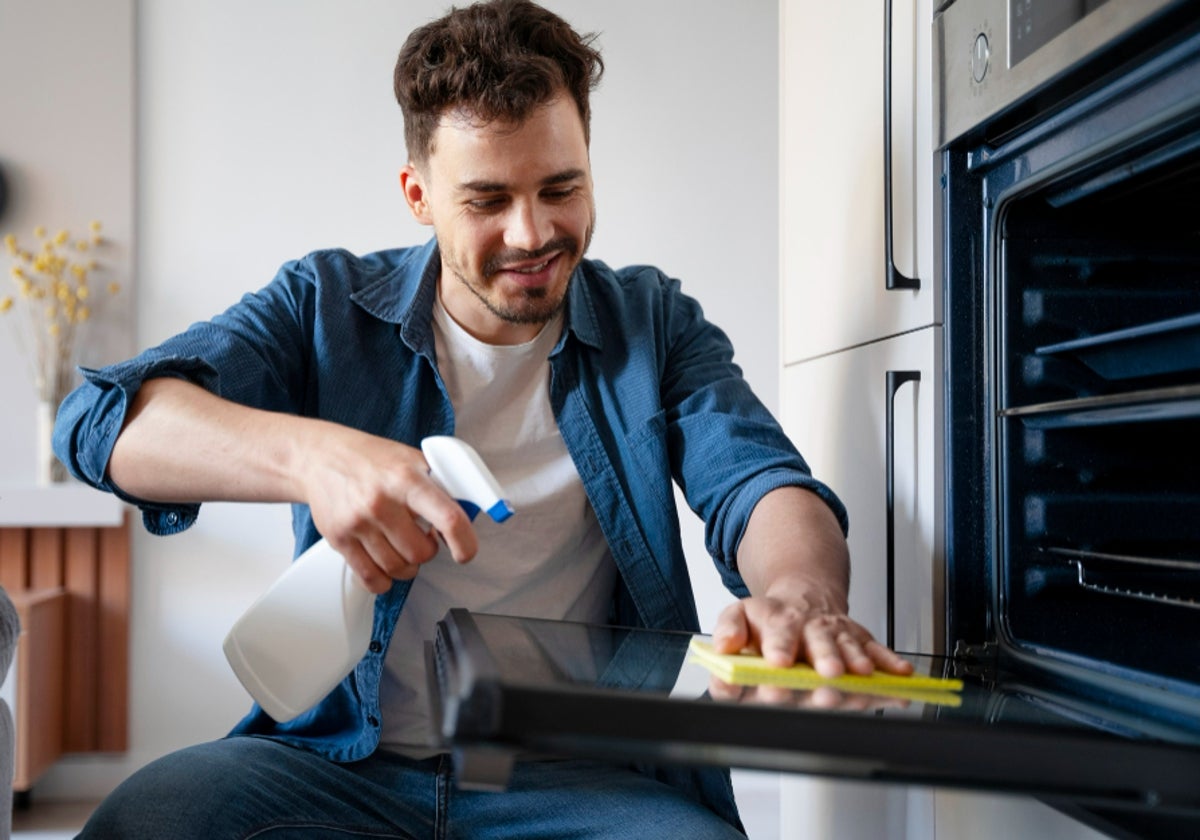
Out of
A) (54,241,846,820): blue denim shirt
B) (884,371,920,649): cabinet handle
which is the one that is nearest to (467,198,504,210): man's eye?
(54,241,846,820): blue denim shirt

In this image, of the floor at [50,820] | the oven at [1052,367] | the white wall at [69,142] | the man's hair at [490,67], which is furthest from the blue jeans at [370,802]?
the white wall at [69,142]

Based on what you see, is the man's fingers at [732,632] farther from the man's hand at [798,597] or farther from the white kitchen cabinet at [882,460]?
the white kitchen cabinet at [882,460]

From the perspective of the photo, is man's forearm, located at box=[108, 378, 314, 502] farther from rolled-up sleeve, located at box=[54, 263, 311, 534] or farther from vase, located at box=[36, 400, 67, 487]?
vase, located at box=[36, 400, 67, 487]

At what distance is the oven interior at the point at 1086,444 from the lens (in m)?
1.01

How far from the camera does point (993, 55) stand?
99 centimetres

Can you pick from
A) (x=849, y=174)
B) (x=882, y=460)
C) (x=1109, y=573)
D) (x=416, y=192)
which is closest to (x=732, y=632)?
(x=1109, y=573)

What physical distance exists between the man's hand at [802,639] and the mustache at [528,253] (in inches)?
22.6

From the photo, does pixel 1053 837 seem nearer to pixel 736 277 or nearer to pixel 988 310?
pixel 988 310

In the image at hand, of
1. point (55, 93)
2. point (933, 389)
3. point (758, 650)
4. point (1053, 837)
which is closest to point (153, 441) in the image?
point (758, 650)

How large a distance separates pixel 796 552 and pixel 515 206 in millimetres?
527

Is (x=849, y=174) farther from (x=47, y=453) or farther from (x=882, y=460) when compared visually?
(x=47, y=453)

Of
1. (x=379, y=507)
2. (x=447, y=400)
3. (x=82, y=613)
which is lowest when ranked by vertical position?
(x=82, y=613)

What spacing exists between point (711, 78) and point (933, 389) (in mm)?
2381

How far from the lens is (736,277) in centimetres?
332
